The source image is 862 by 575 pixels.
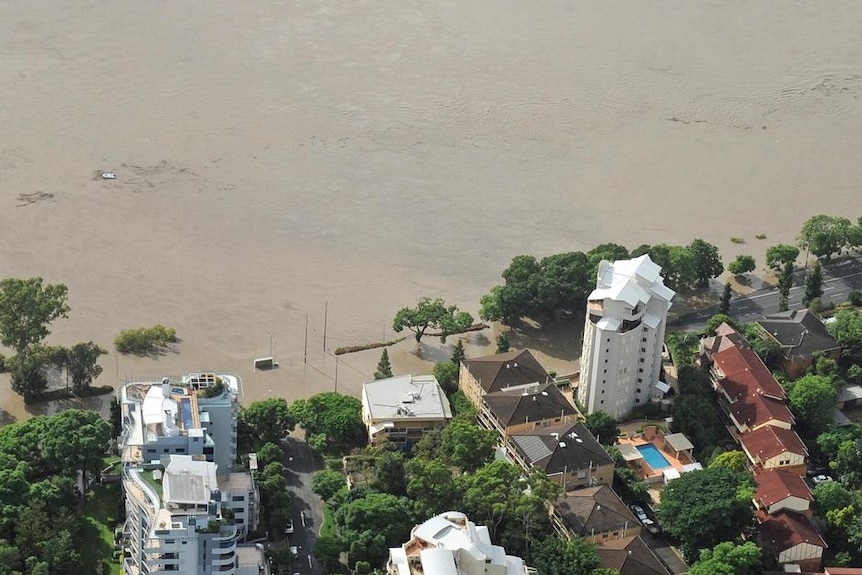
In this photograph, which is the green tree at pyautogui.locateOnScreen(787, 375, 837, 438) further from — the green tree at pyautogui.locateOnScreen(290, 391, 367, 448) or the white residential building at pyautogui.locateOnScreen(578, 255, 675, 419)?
the green tree at pyautogui.locateOnScreen(290, 391, 367, 448)

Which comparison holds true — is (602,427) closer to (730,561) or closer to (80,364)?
(730,561)

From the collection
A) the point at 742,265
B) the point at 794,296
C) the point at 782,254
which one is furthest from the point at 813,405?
the point at 742,265

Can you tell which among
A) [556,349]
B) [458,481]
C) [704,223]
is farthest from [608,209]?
[458,481]

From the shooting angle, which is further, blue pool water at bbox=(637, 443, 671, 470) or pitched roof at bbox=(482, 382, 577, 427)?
blue pool water at bbox=(637, 443, 671, 470)

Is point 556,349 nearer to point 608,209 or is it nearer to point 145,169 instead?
point 608,209

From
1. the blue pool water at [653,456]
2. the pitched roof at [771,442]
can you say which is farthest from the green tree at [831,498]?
the blue pool water at [653,456]

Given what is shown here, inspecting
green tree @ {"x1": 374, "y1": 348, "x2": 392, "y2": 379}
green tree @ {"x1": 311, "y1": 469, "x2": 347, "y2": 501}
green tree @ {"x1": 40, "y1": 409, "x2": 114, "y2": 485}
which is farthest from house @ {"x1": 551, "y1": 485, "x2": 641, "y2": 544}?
green tree @ {"x1": 40, "y1": 409, "x2": 114, "y2": 485}

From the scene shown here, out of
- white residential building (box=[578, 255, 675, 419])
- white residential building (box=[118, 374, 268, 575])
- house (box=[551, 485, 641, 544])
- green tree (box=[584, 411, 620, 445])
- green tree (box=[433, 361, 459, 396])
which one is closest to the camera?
white residential building (box=[118, 374, 268, 575])
